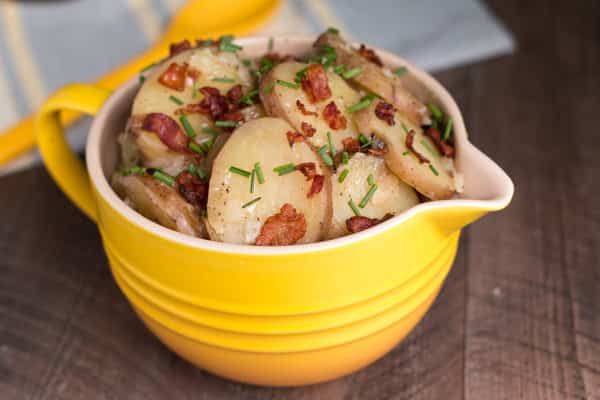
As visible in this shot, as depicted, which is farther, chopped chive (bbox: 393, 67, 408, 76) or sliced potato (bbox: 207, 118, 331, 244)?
chopped chive (bbox: 393, 67, 408, 76)

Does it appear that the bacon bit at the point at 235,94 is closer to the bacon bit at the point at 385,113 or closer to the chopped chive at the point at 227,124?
the chopped chive at the point at 227,124

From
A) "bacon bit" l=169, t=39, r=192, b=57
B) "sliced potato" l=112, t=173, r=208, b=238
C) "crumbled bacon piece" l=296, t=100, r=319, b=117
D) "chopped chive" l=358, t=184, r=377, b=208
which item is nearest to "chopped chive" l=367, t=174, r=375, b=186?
"chopped chive" l=358, t=184, r=377, b=208

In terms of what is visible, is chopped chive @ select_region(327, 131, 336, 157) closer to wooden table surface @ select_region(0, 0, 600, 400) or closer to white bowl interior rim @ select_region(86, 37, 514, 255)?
white bowl interior rim @ select_region(86, 37, 514, 255)

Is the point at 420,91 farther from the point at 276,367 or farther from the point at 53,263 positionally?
the point at 53,263

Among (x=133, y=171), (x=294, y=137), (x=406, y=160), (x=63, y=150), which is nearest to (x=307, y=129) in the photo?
(x=294, y=137)

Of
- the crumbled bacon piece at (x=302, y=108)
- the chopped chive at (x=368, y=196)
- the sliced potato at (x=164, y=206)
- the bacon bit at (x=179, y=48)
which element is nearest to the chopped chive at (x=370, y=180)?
the chopped chive at (x=368, y=196)

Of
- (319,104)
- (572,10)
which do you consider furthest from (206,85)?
(572,10)
